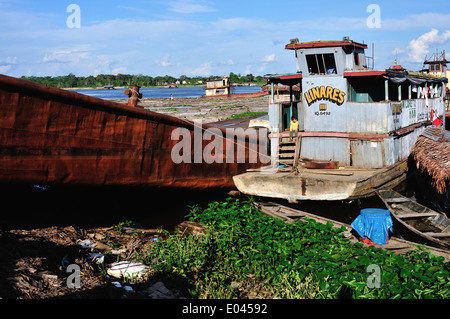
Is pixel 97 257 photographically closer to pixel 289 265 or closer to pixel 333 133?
pixel 289 265

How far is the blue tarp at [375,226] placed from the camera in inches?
348

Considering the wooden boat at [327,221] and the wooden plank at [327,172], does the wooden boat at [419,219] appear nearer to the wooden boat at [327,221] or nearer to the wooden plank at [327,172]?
the wooden boat at [327,221]

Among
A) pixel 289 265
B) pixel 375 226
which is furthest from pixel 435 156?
pixel 289 265

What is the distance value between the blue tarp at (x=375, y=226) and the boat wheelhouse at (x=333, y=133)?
1524mm

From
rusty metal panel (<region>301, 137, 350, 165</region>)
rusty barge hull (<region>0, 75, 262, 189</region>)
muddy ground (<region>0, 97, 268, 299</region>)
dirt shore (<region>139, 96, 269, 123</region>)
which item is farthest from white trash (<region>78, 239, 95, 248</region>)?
dirt shore (<region>139, 96, 269, 123</region>)

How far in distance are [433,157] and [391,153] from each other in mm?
1397

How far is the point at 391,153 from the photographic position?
1240 cm

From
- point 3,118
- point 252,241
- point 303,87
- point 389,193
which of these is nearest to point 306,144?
point 303,87

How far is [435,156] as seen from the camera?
12.5 meters

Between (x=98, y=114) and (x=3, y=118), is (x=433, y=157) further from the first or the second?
(x=3, y=118)

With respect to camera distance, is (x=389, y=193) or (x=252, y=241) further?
(x=389, y=193)

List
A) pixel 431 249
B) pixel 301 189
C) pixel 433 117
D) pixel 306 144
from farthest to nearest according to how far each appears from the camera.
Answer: pixel 433 117 → pixel 306 144 → pixel 301 189 → pixel 431 249

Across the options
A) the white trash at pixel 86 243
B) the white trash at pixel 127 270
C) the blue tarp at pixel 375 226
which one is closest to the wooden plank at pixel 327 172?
the blue tarp at pixel 375 226

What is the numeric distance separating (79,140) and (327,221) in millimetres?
6281
